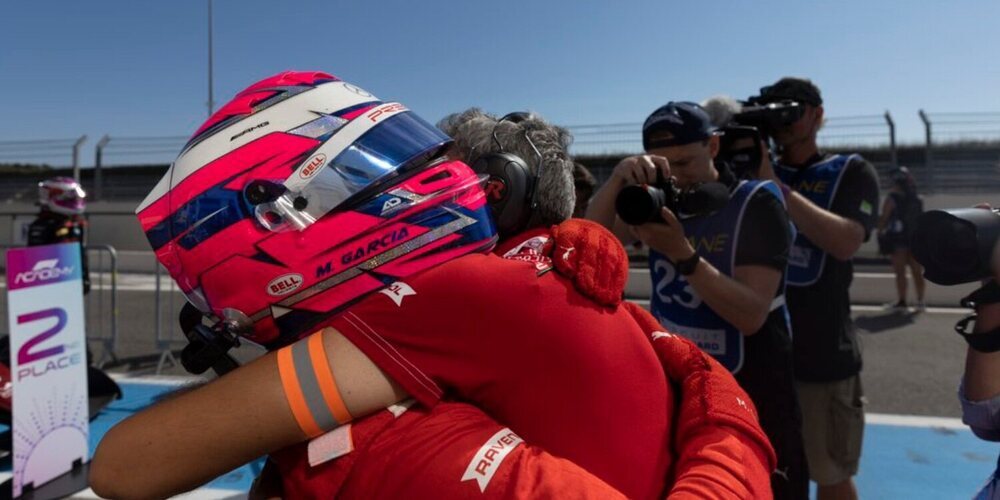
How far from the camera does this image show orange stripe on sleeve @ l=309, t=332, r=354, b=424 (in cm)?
82

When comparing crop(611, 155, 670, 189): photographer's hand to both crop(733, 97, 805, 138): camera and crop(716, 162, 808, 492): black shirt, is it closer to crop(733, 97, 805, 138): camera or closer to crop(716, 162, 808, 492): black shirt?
crop(716, 162, 808, 492): black shirt

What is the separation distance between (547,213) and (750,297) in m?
1.13

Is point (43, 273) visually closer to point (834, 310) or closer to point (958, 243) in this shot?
point (834, 310)

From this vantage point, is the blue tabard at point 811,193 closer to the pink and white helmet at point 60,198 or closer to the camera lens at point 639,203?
the camera lens at point 639,203

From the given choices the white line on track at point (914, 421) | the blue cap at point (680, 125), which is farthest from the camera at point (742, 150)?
the white line on track at point (914, 421)

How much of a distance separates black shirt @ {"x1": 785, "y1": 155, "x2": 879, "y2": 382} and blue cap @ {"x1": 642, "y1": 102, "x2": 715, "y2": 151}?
0.99 metres

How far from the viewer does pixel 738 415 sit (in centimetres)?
104

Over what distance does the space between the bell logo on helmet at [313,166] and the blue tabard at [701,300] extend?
5.29 ft

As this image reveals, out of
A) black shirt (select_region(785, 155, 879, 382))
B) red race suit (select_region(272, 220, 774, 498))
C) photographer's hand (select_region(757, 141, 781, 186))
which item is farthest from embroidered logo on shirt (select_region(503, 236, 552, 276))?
black shirt (select_region(785, 155, 879, 382))

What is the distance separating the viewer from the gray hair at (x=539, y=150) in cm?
125

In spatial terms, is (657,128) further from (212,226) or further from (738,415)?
(212,226)

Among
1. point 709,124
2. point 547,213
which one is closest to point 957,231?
point 547,213

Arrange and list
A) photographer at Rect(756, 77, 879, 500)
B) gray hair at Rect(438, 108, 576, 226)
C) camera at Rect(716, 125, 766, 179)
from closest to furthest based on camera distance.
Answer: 1. gray hair at Rect(438, 108, 576, 226)
2. camera at Rect(716, 125, 766, 179)
3. photographer at Rect(756, 77, 879, 500)

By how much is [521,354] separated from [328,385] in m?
0.26
